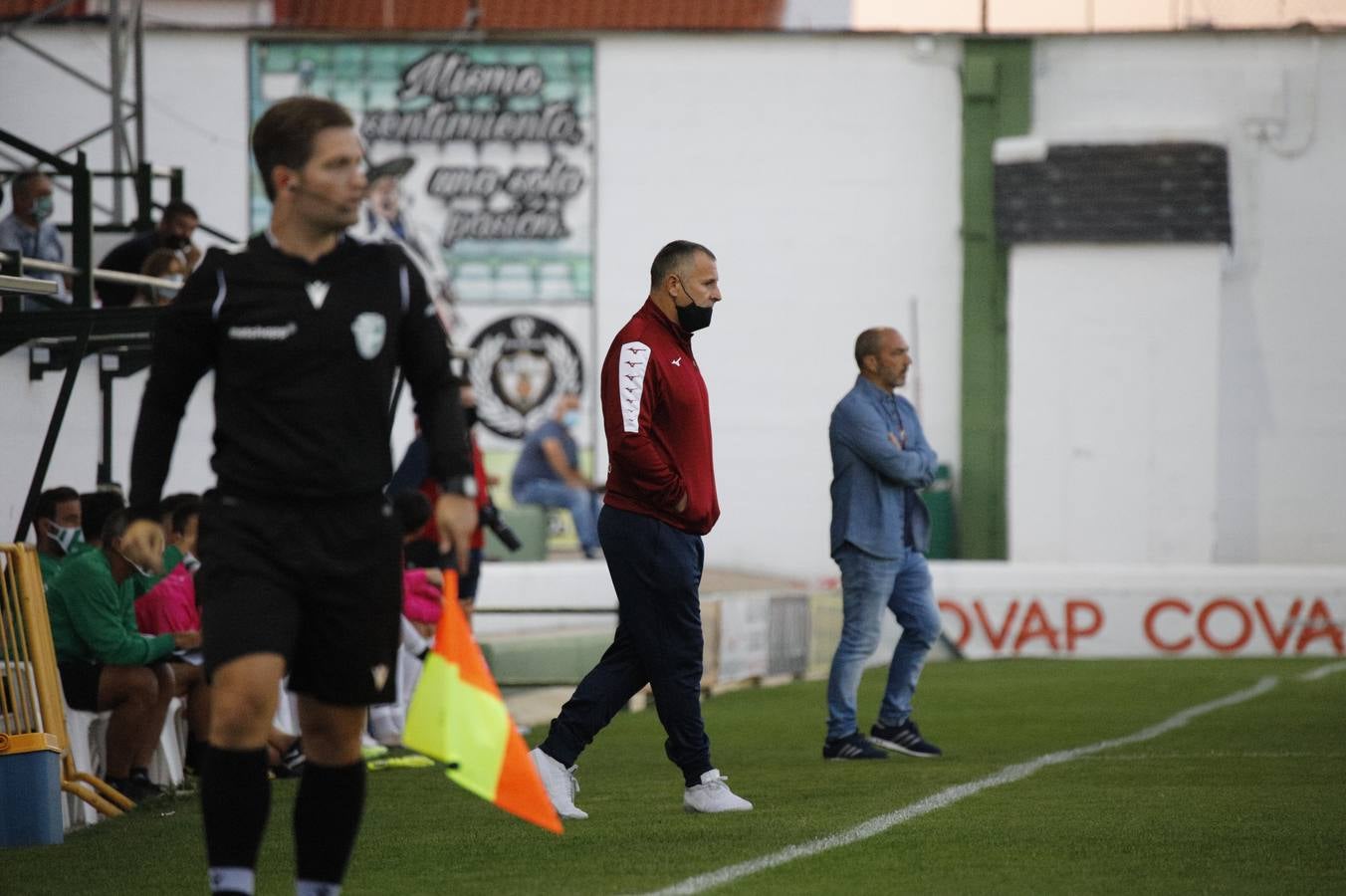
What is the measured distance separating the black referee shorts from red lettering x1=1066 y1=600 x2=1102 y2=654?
18656 mm

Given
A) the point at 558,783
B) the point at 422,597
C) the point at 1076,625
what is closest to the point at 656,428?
the point at 558,783

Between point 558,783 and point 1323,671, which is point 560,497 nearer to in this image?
point 1323,671

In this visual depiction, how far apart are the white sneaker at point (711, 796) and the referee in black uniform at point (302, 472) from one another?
2.91 meters

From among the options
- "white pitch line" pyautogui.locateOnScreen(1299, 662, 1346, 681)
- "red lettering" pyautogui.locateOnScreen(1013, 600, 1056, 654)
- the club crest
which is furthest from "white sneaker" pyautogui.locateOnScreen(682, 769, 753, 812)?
the club crest

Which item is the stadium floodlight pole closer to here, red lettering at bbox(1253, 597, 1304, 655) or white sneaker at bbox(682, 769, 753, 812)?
white sneaker at bbox(682, 769, 753, 812)

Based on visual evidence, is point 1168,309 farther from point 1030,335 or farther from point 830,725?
point 830,725

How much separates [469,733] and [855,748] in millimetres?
5476

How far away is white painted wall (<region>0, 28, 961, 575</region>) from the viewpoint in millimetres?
28797

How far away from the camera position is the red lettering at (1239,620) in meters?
22.6

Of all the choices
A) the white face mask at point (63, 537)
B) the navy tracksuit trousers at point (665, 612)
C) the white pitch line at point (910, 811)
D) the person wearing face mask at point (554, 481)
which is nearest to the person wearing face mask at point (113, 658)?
the white face mask at point (63, 537)

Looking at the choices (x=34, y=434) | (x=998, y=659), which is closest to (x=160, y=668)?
(x=34, y=434)

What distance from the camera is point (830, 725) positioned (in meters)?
10.4

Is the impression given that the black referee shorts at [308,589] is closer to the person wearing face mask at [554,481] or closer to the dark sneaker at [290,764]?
the dark sneaker at [290,764]

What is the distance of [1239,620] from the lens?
22.7 m
